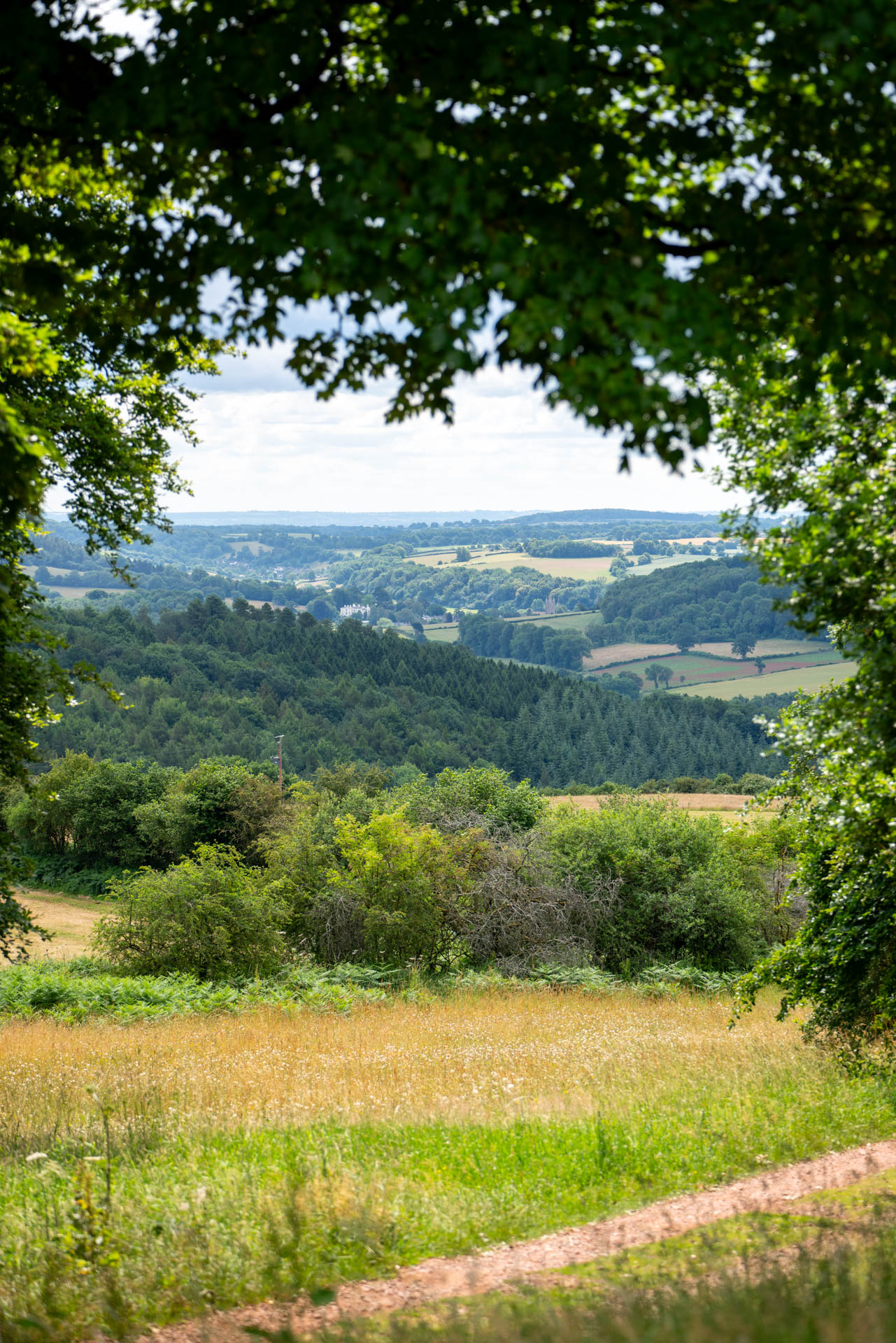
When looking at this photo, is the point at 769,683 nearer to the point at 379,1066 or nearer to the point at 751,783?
the point at 751,783

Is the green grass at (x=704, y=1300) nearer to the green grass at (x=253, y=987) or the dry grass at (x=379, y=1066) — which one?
the dry grass at (x=379, y=1066)

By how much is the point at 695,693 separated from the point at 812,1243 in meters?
175

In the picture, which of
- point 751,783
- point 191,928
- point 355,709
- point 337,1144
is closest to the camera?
point 337,1144

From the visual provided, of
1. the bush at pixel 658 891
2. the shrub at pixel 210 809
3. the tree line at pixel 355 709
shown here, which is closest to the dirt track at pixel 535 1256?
the bush at pixel 658 891

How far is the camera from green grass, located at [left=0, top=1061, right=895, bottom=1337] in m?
4.79

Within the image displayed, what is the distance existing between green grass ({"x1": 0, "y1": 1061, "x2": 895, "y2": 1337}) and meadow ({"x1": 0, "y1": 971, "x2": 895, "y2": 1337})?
0.02 meters

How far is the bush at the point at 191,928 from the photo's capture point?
25734 mm

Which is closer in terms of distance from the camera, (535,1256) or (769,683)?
(535,1256)

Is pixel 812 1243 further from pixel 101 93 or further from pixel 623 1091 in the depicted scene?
pixel 101 93

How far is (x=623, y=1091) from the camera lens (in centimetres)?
905

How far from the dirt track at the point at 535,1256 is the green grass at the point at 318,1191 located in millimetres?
128

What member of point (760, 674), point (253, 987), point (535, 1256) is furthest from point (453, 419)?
point (760, 674)

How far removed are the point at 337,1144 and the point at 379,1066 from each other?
12.1 feet

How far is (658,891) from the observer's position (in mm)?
33188
